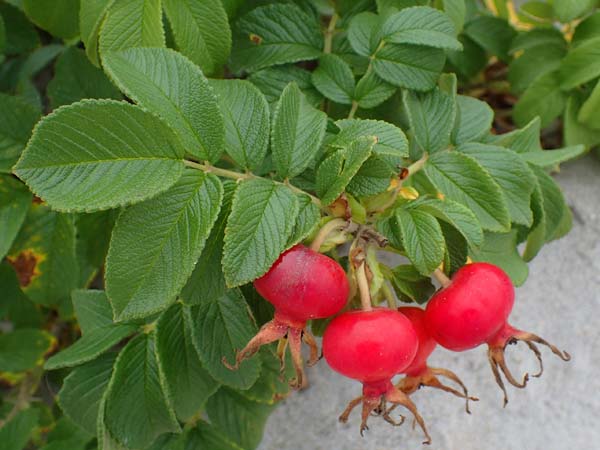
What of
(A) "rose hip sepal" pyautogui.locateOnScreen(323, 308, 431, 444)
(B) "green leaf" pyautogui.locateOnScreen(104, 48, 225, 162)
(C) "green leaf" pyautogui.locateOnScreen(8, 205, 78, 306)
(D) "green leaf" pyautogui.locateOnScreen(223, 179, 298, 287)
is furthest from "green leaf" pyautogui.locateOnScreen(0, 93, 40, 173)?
(A) "rose hip sepal" pyautogui.locateOnScreen(323, 308, 431, 444)

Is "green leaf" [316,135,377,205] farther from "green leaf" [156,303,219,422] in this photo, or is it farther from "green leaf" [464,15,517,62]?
"green leaf" [464,15,517,62]

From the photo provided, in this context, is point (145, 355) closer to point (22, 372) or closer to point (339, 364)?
point (339, 364)

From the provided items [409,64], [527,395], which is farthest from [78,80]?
[527,395]

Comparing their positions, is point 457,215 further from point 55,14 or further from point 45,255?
point 45,255

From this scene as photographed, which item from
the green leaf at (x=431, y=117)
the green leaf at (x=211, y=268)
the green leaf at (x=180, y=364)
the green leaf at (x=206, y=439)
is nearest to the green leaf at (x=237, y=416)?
the green leaf at (x=206, y=439)

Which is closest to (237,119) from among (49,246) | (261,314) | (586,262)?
(261,314)

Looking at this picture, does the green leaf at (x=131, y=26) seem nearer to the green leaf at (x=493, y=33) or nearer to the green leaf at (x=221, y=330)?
the green leaf at (x=221, y=330)
